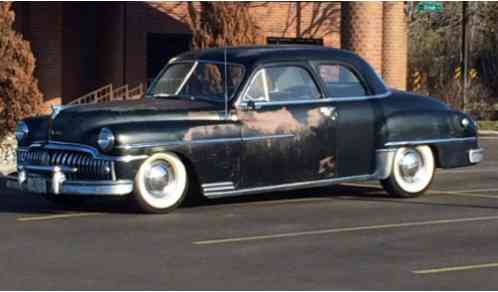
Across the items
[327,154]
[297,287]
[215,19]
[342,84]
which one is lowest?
[297,287]

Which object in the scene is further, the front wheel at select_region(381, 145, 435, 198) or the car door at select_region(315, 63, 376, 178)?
the front wheel at select_region(381, 145, 435, 198)

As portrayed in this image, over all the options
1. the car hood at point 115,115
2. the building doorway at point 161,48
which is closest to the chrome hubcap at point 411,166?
the car hood at point 115,115

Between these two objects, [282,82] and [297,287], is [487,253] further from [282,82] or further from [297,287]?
[282,82]

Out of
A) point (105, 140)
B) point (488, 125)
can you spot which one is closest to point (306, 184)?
point (105, 140)

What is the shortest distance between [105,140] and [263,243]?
7.17ft

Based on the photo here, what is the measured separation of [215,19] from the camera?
21.6m

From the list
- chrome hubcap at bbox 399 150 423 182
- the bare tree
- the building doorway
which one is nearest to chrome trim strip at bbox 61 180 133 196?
chrome hubcap at bbox 399 150 423 182

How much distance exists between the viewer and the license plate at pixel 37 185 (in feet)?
37.8

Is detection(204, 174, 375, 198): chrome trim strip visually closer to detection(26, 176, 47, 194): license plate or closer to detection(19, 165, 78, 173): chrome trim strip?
detection(19, 165, 78, 173): chrome trim strip

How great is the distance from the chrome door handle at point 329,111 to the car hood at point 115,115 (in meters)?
1.22

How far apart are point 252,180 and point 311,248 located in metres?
2.55

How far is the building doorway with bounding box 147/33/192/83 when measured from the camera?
1086 inches

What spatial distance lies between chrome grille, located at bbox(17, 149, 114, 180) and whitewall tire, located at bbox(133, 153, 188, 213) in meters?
0.35

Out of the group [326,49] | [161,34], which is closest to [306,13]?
[161,34]
